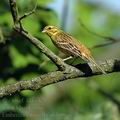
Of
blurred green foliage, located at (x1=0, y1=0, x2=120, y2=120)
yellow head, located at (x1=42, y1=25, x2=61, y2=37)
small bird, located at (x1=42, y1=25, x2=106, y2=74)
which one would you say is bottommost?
blurred green foliage, located at (x1=0, y1=0, x2=120, y2=120)

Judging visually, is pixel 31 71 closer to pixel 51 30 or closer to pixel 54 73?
pixel 51 30

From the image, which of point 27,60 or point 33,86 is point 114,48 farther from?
point 33,86

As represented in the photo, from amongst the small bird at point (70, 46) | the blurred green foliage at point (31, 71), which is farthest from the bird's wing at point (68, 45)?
the blurred green foliage at point (31, 71)

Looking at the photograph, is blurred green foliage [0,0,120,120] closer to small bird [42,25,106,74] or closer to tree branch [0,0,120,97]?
small bird [42,25,106,74]

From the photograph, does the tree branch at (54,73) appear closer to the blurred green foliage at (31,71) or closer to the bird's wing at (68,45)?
the blurred green foliage at (31,71)

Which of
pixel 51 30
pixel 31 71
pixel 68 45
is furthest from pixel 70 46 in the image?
pixel 31 71

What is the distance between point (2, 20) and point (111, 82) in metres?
2.72

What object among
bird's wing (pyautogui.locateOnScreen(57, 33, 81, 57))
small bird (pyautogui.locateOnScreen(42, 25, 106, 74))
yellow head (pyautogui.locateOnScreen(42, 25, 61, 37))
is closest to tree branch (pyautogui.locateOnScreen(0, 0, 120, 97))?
small bird (pyautogui.locateOnScreen(42, 25, 106, 74))

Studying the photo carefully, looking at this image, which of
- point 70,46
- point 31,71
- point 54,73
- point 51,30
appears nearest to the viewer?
point 54,73

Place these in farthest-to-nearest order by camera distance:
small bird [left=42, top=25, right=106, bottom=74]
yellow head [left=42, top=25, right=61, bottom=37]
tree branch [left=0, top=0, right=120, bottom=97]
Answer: yellow head [left=42, top=25, right=61, bottom=37], small bird [left=42, top=25, right=106, bottom=74], tree branch [left=0, top=0, right=120, bottom=97]

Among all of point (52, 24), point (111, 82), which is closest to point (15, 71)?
point (52, 24)

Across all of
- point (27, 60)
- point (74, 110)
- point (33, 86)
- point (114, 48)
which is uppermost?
point (33, 86)

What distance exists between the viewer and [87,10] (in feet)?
39.2

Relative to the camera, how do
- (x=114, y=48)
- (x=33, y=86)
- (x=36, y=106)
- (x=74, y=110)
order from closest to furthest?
(x=33, y=86) → (x=36, y=106) → (x=74, y=110) → (x=114, y=48)
